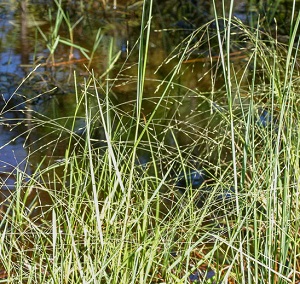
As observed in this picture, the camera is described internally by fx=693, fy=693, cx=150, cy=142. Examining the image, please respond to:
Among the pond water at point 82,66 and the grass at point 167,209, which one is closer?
the grass at point 167,209

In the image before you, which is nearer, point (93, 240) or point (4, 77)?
point (93, 240)

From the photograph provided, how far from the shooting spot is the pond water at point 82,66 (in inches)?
124

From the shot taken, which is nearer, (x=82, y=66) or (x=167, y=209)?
(x=167, y=209)

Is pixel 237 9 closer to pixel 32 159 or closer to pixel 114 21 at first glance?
pixel 114 21

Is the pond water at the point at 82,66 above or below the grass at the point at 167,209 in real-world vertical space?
below

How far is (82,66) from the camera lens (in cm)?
404

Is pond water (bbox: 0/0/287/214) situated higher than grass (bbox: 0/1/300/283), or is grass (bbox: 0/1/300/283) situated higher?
grass (bbox: 0/1/300/283)

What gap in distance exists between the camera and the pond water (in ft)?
10.4

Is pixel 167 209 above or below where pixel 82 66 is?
above

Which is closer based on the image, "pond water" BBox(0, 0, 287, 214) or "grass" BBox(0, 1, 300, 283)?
"grass" BBox(0, 1, 300, 283)

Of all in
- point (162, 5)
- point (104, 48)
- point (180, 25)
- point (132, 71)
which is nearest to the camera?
point (132, 71)

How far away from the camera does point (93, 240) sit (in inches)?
61.6

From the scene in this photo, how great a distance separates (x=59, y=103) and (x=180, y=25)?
1.54 metres

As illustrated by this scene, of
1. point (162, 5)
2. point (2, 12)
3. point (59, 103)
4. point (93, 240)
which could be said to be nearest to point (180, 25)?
point (162, 5)
